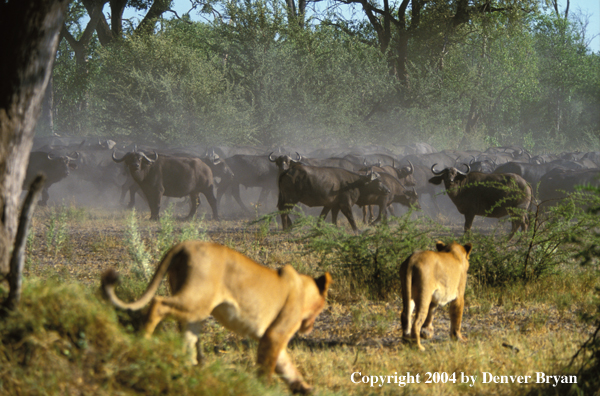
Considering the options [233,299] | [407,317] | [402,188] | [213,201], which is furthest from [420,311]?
[213,201]

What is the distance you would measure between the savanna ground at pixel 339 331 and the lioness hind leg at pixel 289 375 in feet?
0.61

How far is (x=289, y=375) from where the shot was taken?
339cm

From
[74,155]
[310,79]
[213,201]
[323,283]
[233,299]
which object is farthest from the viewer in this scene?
[310,79]

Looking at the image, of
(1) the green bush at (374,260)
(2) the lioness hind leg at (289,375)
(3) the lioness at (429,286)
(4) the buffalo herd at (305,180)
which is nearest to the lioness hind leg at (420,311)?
(3) the lioness at (429,286)

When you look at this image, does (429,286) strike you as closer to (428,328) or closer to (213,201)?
(428,328)

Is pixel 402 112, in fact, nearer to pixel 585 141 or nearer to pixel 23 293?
pixel 585 141

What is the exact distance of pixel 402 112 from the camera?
3462cm

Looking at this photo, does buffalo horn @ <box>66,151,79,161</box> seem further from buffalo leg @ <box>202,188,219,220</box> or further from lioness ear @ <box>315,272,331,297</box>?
lioness ear @ <box>315,272,331,297</box>

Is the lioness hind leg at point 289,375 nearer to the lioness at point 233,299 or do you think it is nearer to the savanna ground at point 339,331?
the lioness at point 233,299

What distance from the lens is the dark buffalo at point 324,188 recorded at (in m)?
12.7

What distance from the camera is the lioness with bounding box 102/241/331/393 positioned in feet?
9.36

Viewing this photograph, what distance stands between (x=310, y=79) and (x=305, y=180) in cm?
1880

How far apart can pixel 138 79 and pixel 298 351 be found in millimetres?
23910

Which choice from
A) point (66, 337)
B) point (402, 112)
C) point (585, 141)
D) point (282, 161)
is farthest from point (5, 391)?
point (585, 141)
